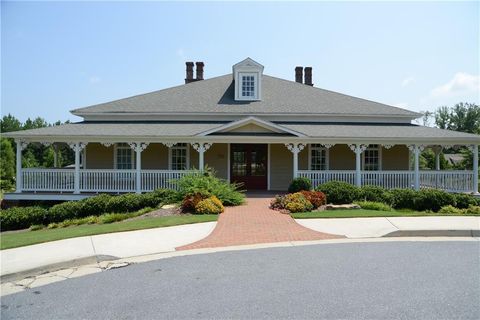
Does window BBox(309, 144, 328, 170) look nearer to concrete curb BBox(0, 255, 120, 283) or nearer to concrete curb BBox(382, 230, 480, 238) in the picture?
concrete curb BBox(382, 230, 480, 238)

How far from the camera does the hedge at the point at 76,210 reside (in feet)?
43.5

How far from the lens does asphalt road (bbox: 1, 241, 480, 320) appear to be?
450 cm

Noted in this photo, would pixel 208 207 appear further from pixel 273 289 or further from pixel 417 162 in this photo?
pixel 417 162

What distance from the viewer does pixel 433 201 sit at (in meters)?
13.7

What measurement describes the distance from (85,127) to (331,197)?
1335 cm

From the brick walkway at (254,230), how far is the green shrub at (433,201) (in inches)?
230

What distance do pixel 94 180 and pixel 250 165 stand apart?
324 inches

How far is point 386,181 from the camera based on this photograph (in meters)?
17.5

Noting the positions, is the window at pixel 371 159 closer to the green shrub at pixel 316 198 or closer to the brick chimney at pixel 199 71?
the green shrub at pixel 316 198

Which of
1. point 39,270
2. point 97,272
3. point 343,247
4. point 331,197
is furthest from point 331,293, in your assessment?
point 331,197

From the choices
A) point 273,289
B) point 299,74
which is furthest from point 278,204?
point 299,74

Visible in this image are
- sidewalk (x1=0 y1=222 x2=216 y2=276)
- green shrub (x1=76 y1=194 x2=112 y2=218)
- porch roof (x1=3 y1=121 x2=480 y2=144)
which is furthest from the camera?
porch roof (x1=3 y1=121 x2=480 y2=144)

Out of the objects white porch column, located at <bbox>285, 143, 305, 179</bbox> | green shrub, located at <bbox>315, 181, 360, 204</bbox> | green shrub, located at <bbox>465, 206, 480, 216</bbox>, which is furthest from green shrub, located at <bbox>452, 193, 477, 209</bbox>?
white porch column, located at <bbox>285, 143, 305, 179</bbox>

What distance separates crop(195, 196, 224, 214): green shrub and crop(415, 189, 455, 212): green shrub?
8001 mm
